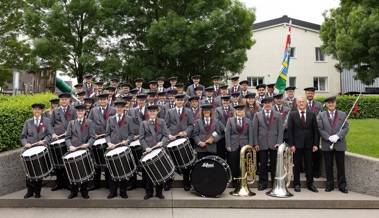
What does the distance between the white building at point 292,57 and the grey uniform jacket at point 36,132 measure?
22.7 metres

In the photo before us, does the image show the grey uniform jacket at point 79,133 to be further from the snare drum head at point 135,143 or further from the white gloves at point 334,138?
the white gloves at point 334,138

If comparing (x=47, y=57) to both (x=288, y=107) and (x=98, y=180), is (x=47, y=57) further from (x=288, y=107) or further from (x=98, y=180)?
(x=288, y=107)

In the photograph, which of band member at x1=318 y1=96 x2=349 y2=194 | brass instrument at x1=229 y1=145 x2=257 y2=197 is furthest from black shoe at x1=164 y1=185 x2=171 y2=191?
band member at x1=318 y1=96 x2=349 y2=194

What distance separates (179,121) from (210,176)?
178cm

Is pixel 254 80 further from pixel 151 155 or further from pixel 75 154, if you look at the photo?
pixel 75 154

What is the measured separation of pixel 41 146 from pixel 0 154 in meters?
1.08

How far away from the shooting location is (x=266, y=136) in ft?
24.5

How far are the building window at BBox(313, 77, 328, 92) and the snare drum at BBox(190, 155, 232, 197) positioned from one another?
25335 millimetres

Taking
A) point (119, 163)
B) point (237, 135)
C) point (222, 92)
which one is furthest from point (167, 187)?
point (222, 92)

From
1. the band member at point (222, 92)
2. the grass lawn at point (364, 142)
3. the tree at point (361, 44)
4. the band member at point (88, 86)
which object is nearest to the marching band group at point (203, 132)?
the band member at point (222, 92)

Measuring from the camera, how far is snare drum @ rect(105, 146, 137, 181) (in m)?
6.41

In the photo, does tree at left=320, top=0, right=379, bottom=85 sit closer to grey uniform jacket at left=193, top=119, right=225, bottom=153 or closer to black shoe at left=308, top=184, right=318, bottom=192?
black shoe at left=308, top=184, right=318, bottom=192

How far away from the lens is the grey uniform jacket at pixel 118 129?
729cm

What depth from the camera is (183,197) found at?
692cm
